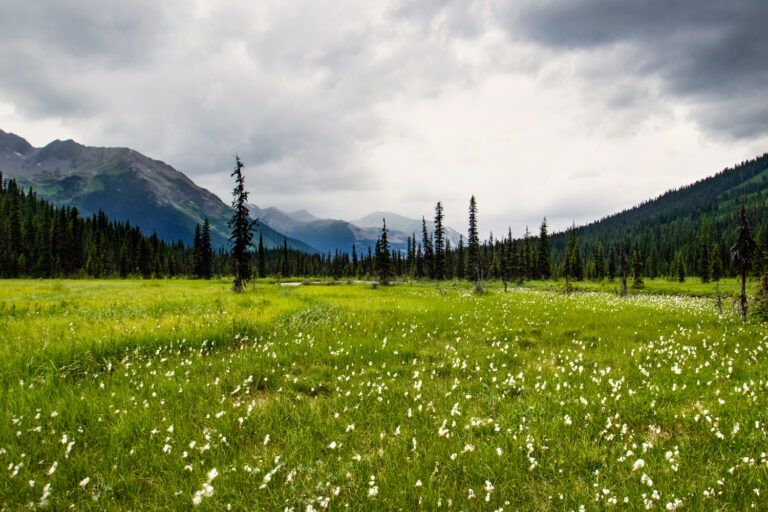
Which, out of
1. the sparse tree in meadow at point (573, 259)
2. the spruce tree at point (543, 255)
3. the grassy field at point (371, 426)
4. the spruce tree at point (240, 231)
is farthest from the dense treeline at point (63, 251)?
the sparse tree in meadow at point (573, 259)

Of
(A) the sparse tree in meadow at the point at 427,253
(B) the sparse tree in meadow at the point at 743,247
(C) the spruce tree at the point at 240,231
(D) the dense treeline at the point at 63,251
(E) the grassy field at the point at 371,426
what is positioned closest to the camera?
(E) the grassy field at the point at 371,426

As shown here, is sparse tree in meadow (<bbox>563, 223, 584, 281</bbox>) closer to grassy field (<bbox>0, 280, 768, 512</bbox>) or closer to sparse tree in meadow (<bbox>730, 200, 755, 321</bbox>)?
sparse tree in meadow (<bbox>730, 200, 755, 321</bbox>)

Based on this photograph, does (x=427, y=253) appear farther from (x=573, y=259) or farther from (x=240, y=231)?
(x=240, y=231)

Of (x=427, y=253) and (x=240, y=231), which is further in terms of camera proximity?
(x=427, y=253)

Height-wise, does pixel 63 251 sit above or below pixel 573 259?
above

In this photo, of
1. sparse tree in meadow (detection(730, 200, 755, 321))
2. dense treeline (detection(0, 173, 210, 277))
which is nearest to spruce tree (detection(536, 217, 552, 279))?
sparse tree in meadow (detection(730, 200, 755, 321))

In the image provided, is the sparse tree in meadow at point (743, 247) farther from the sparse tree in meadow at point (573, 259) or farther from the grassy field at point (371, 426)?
the sparse tree in meadow at point (573, 259)

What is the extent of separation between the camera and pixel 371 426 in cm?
475

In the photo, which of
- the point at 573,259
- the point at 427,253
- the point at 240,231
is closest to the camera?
the point at 240,231

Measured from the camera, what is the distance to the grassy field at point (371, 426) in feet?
10.8

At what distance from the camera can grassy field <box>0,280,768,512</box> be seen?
3295 millimetres

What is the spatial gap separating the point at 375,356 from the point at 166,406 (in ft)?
14.3

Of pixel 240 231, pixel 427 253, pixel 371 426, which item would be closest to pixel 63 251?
pixel 240 231

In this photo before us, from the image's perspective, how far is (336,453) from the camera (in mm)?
4105
